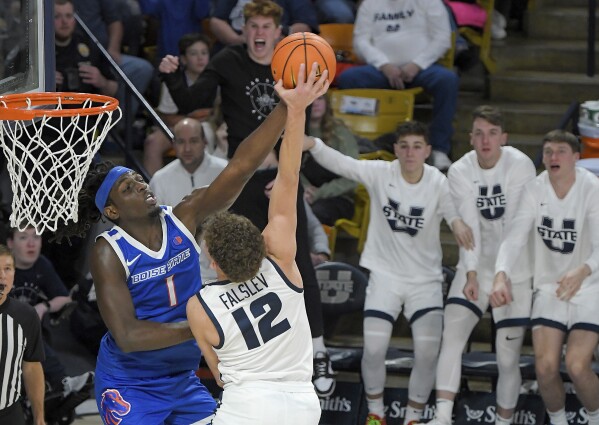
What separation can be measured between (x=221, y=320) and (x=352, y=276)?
136 inches

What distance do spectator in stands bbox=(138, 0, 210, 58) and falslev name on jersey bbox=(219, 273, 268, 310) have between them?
17.5 ft

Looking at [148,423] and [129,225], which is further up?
[129,225]

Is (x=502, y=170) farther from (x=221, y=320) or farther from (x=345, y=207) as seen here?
(x=221, y=320)

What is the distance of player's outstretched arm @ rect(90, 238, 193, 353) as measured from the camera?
5430 mm

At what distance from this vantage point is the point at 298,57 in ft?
17.1

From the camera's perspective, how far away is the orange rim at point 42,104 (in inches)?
216

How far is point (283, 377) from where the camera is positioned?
5.17m

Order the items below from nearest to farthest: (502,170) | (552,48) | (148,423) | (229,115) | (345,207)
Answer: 1. (148,423)
2. (229,115)
3. (502,170)
4. (345,207)
5. (552,48)

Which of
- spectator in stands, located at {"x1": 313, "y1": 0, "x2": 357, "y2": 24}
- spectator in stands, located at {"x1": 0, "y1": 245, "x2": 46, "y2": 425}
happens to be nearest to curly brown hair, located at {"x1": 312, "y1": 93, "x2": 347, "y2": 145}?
spectator in stands, located at {"x1": 313, "y1": 0, "x2": 357, "y2": 24}

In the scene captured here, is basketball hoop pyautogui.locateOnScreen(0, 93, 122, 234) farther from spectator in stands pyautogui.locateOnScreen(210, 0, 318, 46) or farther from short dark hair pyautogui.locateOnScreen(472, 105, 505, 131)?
spectator in stands pyautogui.locateOnScreen(210, 0, 318, 46)

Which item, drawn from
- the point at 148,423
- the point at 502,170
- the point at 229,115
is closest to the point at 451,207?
the point at 502,170

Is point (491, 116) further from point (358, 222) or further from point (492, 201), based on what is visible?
point (358, 222)

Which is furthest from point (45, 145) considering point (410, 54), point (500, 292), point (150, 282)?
point (410, 54)

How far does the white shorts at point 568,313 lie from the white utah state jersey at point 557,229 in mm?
63
